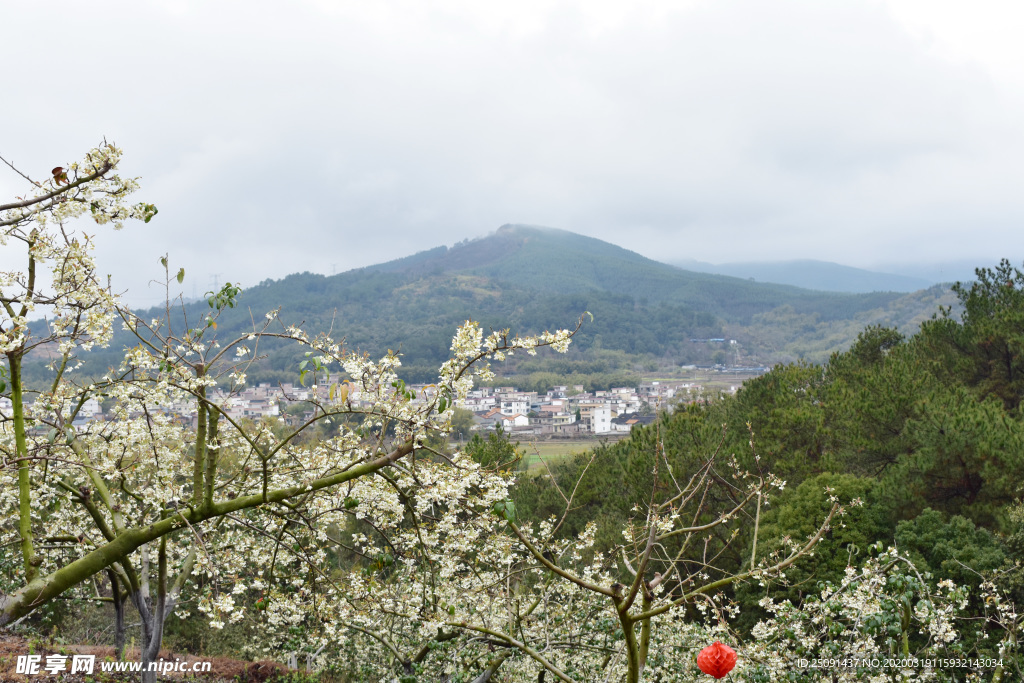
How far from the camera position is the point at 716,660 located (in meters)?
3.31

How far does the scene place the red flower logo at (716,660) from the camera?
3.27 meters

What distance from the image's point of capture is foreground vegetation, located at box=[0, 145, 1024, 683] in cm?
354

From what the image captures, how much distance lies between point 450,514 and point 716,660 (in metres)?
3.73

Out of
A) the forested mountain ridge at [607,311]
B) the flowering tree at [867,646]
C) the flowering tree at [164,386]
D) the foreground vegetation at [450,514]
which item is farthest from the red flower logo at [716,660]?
the forested mountain ridge at [607,311]

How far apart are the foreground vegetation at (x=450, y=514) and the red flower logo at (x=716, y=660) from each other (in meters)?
0.31

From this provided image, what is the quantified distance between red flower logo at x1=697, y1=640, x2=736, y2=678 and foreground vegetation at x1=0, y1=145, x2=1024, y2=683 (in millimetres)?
311

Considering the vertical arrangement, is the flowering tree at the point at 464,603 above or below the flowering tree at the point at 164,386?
below

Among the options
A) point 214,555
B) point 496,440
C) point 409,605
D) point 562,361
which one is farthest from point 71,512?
point 562,361

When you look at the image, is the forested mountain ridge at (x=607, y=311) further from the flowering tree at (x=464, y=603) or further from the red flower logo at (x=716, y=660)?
the red flower logo at (x=716, y=660)

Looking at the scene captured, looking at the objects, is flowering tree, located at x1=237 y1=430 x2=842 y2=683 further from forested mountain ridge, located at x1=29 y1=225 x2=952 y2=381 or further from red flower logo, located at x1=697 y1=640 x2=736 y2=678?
forested mountain ridge, located at x1=29 y1=225 x2=952 y2=381

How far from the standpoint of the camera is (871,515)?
1375cm

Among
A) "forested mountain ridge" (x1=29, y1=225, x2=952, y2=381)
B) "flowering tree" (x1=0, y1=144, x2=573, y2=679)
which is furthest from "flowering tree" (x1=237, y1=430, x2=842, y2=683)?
"forested mountain ridge" (x1=29, y1=225, x2=952, y2=381)

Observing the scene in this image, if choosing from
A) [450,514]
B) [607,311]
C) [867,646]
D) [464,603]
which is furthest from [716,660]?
[607,311]

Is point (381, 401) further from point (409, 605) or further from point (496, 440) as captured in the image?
point (496, 440)
